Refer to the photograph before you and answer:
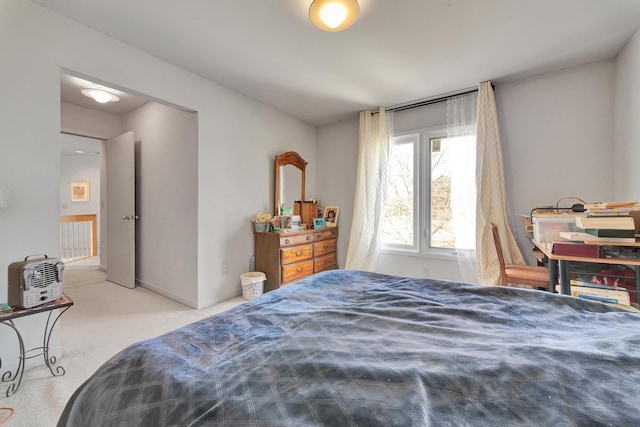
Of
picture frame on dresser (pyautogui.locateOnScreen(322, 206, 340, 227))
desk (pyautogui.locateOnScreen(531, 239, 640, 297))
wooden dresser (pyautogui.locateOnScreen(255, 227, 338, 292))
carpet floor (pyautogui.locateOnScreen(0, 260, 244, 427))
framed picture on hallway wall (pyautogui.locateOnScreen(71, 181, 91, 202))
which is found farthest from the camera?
framed picture on hallway wall (pyautogui.locateOnScreen(71, 181, 91, 202))

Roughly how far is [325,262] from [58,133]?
3132mm

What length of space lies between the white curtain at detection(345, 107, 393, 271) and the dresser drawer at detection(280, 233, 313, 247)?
0.66 meters

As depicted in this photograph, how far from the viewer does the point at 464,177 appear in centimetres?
308

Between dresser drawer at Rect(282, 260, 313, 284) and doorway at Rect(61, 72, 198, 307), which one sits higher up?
doorway at Rect(61, 72, 198, 307)

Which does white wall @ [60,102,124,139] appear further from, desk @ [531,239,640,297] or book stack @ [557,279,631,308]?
book stack @ [557,279,631,308]

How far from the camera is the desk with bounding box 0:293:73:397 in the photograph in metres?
1.56

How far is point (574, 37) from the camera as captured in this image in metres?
2.15

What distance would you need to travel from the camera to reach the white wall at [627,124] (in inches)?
81.6

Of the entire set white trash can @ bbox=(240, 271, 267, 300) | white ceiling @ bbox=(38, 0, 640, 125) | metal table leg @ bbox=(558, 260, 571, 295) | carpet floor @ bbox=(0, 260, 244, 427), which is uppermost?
white ceiling @ bbox=(38, 0, 640, 125)

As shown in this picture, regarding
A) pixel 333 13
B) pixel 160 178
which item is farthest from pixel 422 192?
pixel 160 178

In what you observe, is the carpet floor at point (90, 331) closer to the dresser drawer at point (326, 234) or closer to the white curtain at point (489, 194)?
the dresser drawer at point (326, 234)

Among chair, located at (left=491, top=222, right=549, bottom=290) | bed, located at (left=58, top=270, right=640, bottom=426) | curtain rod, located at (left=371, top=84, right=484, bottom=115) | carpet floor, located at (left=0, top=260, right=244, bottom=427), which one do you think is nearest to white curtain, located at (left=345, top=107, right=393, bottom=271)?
curtain rod, located at (left=371, top=84, right=484, bottom=115)

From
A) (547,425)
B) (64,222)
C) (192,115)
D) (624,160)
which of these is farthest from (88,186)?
(624,160)

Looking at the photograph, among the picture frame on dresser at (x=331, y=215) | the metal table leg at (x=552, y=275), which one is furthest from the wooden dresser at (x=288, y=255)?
the metal table leg at (x=552, y=275)
